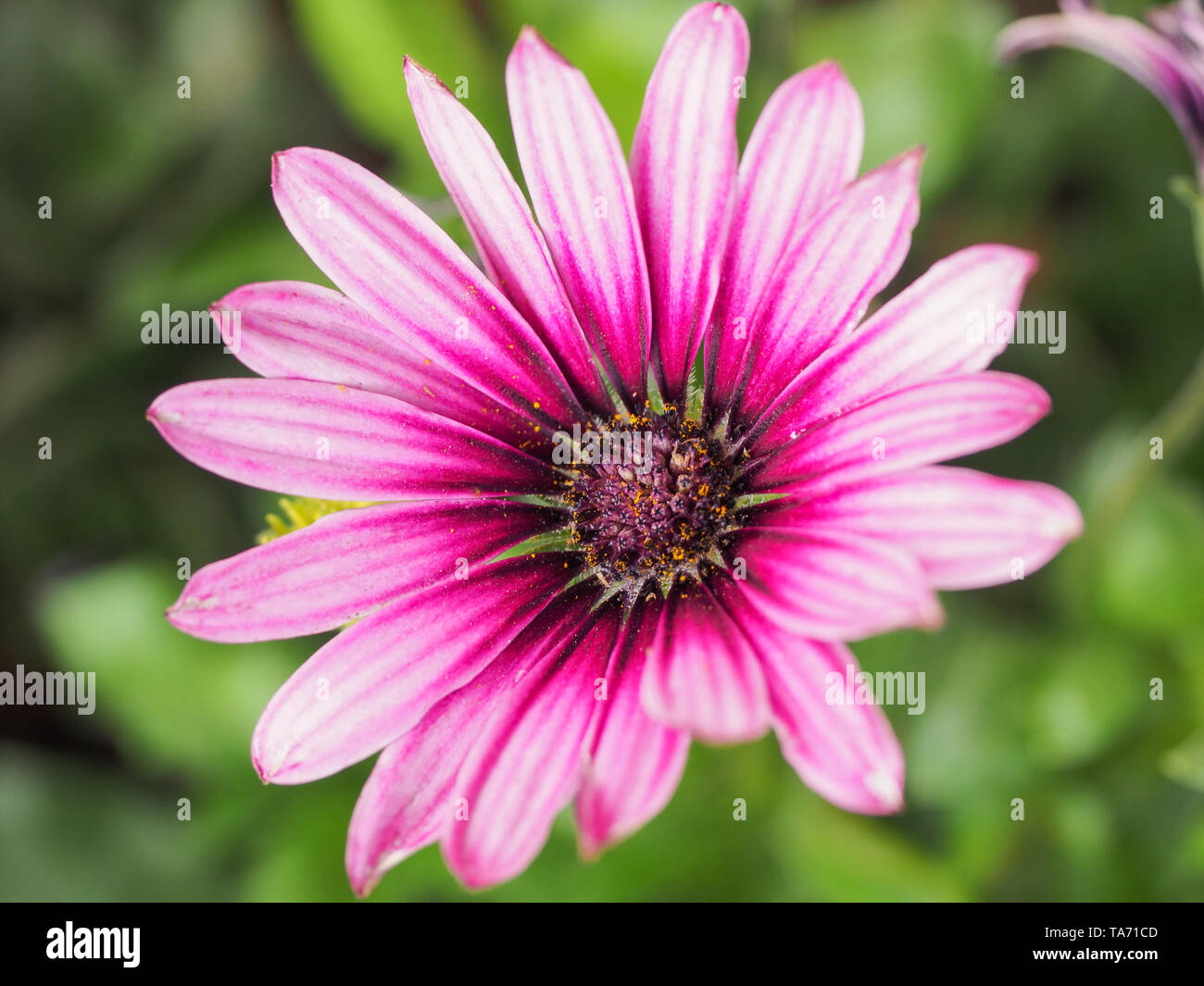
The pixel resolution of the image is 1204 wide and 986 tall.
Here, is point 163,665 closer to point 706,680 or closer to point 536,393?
point 536,393

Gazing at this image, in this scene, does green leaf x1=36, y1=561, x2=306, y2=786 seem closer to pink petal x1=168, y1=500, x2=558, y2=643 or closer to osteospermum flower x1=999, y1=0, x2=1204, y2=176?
pink petal x1=168, y1=500, x2=558, y2=643

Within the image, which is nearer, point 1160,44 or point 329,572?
point 329,572

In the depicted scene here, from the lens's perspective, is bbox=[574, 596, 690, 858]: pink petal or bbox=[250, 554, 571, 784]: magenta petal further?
bbox=[250, 554, 571, 784]: magenta petal

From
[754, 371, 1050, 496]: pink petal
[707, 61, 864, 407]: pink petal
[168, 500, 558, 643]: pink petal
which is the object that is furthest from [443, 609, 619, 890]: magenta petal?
[707, 61, 864, 407]: pink petal

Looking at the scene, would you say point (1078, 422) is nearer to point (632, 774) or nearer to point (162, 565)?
point (632, 774)

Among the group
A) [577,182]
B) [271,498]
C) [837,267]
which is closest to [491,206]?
[577,182]

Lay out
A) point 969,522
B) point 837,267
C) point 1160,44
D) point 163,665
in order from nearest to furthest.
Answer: point 969,522 → point 837,267 → point 1160,44 → point 163,665
